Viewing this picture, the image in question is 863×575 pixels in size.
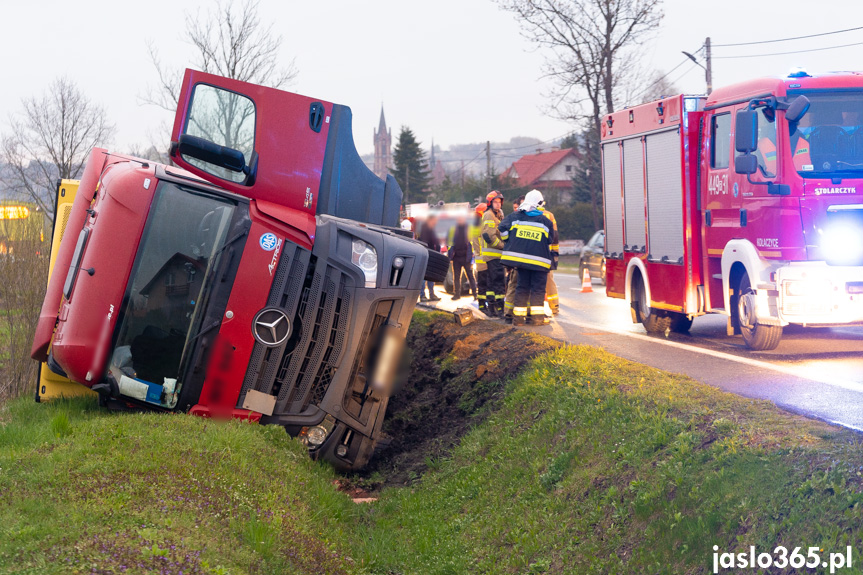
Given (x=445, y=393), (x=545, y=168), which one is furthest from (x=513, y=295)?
(x=545, y=168)

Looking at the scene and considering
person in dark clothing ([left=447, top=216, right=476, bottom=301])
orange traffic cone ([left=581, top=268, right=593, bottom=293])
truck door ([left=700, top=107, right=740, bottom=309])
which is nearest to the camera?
truck door ([left=700, top=107, right=740, bottom=309])

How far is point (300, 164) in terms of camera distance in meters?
7.46

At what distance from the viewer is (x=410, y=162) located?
82375 millimetres

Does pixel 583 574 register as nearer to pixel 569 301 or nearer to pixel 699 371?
pixel 699 371

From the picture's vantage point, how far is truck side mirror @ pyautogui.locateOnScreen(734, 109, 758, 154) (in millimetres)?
9148

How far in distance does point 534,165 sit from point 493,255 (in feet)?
272

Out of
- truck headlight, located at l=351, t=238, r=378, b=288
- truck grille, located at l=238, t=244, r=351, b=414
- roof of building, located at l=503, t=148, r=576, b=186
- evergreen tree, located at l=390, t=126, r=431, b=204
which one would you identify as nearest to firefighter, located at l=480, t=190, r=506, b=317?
truck headlight, located at l=351, t=238, r=378, b=288

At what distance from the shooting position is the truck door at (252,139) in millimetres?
7238

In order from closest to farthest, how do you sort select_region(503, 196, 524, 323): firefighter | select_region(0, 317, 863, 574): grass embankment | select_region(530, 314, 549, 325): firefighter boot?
select_region(0, 317, 863, 574): grass embankment, select_region(530, 314, 549, 325): firefighter boot, select_region(503, 196, 524, 323): firefighter

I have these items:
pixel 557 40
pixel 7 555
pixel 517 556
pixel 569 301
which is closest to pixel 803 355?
A: pixel 517 556

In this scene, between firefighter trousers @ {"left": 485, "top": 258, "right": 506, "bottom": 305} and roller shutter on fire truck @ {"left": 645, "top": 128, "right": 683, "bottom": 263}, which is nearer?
roller shutter on fire truck @ {"left": 645, "top": 128, "right": 683, "bottom": 263}

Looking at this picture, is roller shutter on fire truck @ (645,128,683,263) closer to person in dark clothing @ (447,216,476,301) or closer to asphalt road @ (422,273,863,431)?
asphalt road @ (422,273,863,431)

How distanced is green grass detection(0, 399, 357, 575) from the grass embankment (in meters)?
0.01

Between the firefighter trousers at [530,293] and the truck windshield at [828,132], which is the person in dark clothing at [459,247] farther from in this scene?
the truck windshield at [828,132]
